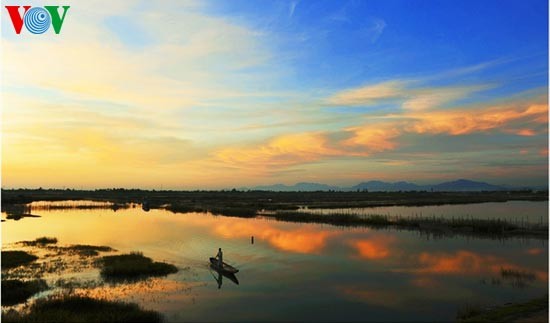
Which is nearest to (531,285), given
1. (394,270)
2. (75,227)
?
(394,270)

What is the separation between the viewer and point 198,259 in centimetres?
2925

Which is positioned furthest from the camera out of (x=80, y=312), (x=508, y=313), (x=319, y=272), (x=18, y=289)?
(x=319, y=272)

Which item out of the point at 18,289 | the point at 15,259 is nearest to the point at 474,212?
the point at 15,259

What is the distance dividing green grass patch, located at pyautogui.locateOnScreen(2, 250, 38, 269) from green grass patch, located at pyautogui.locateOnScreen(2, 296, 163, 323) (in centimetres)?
1028

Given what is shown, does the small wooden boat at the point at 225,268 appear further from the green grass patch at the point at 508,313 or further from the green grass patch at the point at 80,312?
the green grass patch at the point at 508,313

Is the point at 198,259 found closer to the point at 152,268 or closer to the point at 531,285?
the point at 152,268

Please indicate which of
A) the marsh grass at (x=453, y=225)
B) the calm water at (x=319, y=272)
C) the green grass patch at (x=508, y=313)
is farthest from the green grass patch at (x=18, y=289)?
Answer: the marsh grass at (x=453, y=225)

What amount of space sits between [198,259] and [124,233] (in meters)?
17.2

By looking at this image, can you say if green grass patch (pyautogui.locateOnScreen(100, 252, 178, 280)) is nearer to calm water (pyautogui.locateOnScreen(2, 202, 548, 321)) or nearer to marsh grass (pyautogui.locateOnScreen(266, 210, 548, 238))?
calm water (pyautogui.locateOnScreen(2, 202, 548, 321))

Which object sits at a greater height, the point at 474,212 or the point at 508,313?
the point at 474,212

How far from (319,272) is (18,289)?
50.5 feet

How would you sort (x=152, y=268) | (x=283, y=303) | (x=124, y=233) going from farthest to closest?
(x=124, y=233) < (x=152, y=268) < (x=283, y=303)

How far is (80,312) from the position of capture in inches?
632

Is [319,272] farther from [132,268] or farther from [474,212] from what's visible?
[474,212]
